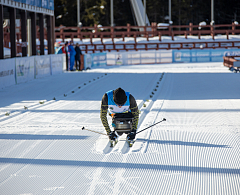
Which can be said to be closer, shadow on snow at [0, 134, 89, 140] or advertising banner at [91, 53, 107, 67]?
shadow on snow at [0, 134, 89, 140]

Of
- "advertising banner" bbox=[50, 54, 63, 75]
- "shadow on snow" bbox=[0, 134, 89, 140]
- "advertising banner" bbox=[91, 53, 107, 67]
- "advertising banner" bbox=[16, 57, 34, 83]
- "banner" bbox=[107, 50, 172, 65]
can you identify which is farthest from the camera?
"banner" bbox=[107, 50, 172, 65]

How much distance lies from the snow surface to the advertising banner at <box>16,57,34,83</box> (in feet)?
21.5

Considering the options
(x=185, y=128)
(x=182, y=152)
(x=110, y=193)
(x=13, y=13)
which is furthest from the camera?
(x=13, y=13)

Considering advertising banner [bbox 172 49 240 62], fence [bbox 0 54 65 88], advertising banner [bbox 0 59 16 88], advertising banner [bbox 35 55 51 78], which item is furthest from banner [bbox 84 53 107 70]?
advertising banner [bbox 0 59 16 88]

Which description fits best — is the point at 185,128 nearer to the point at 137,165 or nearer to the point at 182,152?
the point at 182,152

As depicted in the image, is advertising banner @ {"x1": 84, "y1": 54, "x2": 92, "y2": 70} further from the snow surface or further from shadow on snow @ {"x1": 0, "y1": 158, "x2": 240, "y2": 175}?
shadow on snow @ {"x1": 0, "y1": 158, "x2": 240, "y2": 175}

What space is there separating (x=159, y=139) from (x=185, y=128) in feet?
3.73

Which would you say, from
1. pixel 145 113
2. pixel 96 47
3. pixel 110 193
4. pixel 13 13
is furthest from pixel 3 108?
pixel 96 47

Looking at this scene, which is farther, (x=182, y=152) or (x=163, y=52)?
(x=163, y=52)

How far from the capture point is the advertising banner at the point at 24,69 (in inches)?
714

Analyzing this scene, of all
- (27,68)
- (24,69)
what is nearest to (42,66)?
(27,68)

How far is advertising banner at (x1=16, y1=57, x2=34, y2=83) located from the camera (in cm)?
1812

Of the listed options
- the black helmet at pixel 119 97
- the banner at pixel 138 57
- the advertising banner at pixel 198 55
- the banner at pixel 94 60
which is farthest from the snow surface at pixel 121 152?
the advertising banner at pixel 198 55

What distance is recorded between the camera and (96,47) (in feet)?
131
